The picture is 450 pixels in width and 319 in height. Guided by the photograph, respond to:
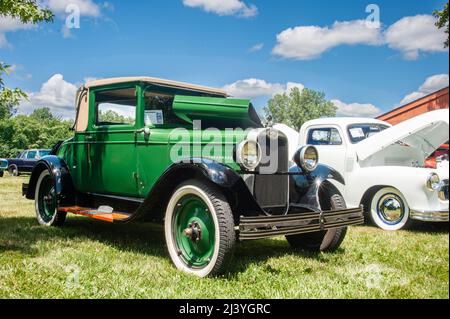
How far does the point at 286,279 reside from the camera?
334 centimetres

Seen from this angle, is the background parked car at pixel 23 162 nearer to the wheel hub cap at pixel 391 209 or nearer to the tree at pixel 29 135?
the tree at pixel 29 135

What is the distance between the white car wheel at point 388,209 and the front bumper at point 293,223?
1.53m

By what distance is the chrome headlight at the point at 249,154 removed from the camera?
11.6ft

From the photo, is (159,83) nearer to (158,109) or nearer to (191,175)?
(158,109)

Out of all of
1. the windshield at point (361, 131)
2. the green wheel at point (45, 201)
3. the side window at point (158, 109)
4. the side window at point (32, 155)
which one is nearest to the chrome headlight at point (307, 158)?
the side window at point (158, 109)

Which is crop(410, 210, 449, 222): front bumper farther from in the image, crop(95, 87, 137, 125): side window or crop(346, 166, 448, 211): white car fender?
crop(95, 87, 137, 125): side window

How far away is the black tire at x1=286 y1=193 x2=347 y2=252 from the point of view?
4230 mm

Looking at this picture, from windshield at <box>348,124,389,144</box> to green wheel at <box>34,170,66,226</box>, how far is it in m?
4.68

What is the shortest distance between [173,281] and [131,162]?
1.66 metres

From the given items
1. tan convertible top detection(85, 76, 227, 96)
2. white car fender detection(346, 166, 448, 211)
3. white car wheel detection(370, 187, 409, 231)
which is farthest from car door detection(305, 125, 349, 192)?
tan convertible top detection(85, 76, 227, 96)

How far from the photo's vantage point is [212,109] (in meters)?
4.50

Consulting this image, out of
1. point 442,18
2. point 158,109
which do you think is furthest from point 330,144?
point 442,18

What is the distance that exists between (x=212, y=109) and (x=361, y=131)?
3.62m
